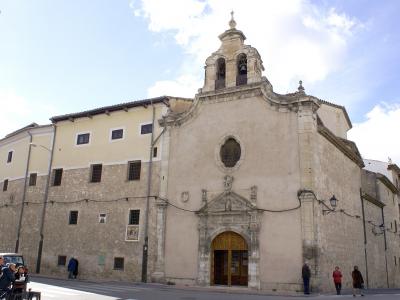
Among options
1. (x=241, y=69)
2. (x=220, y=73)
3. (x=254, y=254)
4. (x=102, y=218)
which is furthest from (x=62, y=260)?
(x=241, y=69)

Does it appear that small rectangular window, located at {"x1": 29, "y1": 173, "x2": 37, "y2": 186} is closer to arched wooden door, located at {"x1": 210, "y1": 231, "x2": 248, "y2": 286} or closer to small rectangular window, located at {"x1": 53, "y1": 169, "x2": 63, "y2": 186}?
small rectangular window, located at {"x1": 53, "y1": 169, "x2": 63, "y2": 186}

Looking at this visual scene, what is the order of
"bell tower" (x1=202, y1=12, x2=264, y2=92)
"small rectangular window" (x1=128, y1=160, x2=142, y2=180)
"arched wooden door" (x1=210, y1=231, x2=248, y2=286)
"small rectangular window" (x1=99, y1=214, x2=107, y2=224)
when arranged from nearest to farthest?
"arched wooden door" (x1=210, y1=231, x2=248, y2=286), "bell tower" (x1=202, y1=12, x2=264, y2=92), "small rectangular window" (x1=128, y1=160, x2=142, y2=180), "small rectangular window" (x1=99, y1=214, x2=107, y2=224)

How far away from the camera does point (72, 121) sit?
88.2 ft

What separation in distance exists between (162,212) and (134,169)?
12.0 ft

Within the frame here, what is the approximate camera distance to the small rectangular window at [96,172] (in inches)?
980

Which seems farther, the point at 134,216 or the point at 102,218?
the point at 102,218

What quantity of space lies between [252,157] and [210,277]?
236 inches

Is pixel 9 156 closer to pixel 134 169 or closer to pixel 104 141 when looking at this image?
pixel 104 141

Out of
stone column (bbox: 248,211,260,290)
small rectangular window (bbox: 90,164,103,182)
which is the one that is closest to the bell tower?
stone column (bbox: 248,211,260,290)

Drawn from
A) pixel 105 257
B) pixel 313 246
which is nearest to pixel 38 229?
pixel 105 257

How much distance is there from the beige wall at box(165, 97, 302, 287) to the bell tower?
113 cm

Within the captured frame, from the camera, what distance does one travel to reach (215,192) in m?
20.1

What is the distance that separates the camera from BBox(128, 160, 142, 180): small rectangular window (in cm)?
2336

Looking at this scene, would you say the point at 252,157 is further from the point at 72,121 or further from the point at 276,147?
the point at 72,121
